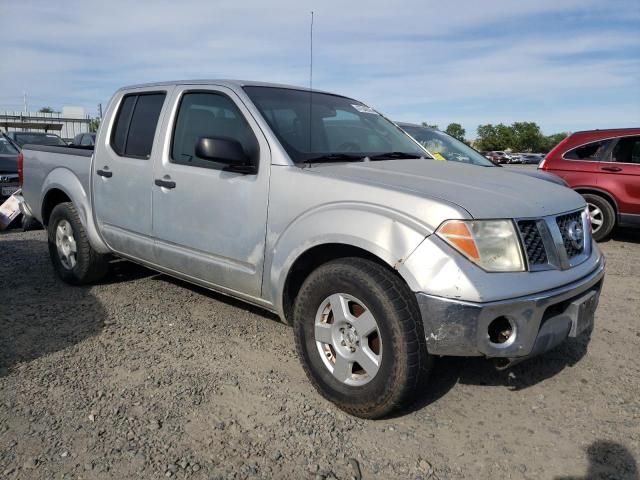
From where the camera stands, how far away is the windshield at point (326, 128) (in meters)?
3.43

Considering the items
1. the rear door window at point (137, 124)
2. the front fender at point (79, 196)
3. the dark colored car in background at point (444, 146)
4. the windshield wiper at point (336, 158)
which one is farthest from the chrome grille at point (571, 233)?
the dark colored car in background at point (444, 146)

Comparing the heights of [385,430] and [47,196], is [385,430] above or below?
below

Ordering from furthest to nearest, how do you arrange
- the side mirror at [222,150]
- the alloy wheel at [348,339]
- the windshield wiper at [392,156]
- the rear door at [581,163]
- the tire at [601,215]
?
the rear door at [581,163] < the tire at [601,215] < the windshield wiper at [392,156] < the side mirror at [222,150] < the alloy wheel at [348,339]

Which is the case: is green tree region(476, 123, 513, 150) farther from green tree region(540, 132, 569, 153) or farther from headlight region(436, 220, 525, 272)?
headlight region(436, 220, 525, 272)

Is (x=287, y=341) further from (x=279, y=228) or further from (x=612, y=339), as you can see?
(x=612, y=339)

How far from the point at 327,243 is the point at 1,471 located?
6.00 feet

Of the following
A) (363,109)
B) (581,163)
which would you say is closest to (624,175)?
(581,163)

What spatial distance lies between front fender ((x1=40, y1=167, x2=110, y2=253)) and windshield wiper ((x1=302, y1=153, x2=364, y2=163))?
2.33m

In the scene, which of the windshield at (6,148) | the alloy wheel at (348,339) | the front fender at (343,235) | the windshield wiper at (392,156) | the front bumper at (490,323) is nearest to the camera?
the front bumper at (490,323)

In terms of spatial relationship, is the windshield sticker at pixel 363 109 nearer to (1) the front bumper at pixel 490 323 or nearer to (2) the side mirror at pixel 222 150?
(2) the side mirror at pixel 222 150

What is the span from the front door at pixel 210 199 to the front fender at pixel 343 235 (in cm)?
16

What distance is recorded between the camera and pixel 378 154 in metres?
3.69

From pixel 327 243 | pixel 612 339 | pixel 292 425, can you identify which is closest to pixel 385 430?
pixel 292 425

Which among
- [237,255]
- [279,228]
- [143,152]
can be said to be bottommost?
[237,255]
